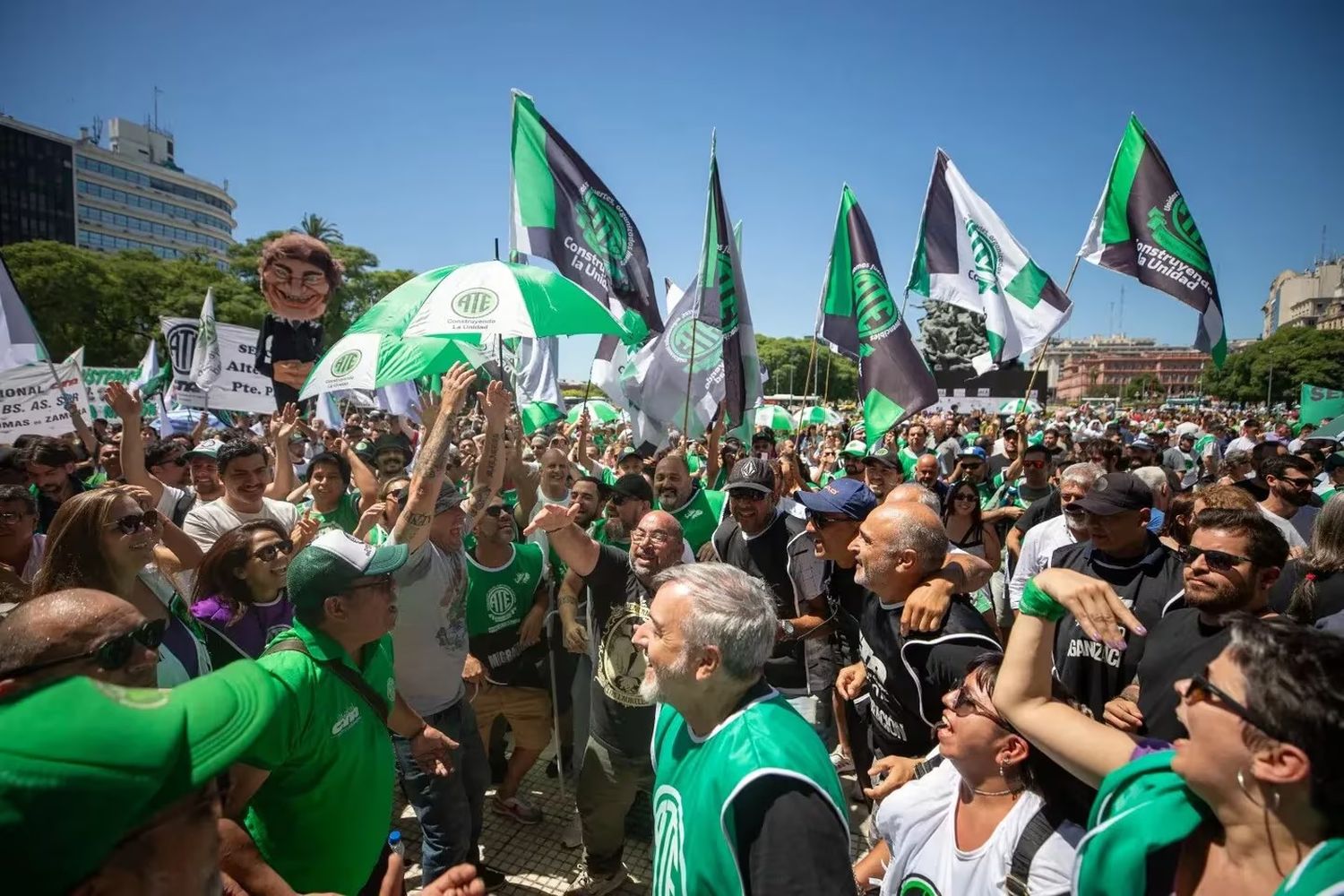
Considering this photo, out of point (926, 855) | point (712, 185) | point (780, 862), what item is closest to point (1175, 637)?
point (926, 855)

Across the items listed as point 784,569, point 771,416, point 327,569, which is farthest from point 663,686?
point 771,416

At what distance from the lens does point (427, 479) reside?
3.26 metres

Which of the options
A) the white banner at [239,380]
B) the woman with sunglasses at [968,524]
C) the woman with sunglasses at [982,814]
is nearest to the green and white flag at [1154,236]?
the woman with sunglasses at [968,524]

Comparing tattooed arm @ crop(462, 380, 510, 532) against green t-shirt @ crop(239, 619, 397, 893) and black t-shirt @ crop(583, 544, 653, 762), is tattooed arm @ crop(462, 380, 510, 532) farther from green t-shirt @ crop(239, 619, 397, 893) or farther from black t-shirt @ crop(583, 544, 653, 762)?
green t-shirt @ crop(239, 619, 397, 893)

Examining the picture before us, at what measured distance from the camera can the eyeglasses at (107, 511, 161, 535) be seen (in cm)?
273

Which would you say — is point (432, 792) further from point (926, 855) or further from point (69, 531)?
point (926, 855)

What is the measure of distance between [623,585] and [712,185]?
3922 mm

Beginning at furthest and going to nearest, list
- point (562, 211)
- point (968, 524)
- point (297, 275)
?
1. point (968, 524)
2. point (562, 211)
3. point (297, 275)

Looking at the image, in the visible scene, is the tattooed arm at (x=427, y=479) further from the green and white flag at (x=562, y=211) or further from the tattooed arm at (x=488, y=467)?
the green and white flag at (x=562, y=211)

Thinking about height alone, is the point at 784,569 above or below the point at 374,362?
below

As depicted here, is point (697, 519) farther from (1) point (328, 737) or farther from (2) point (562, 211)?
(1) point (328, 737)

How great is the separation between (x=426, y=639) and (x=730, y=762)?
206 centimetres

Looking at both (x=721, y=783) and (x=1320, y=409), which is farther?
(x=1320, y=409)

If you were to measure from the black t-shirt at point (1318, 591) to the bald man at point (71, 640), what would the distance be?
434cm
